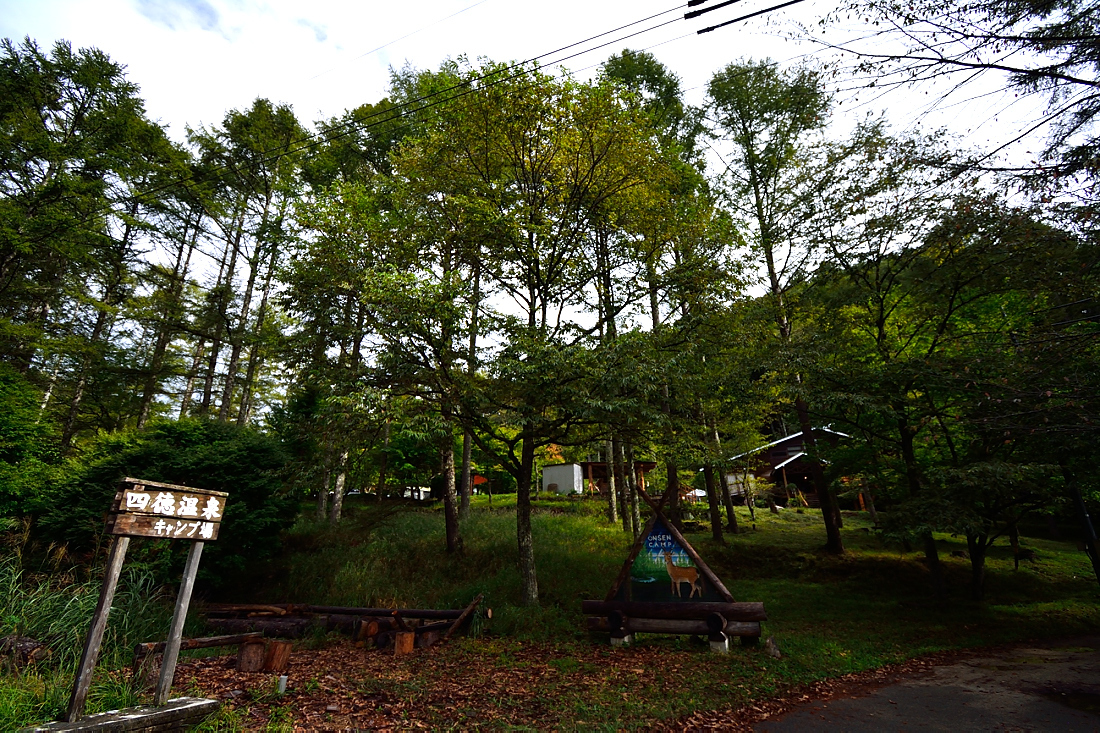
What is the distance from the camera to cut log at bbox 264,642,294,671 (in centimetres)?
690

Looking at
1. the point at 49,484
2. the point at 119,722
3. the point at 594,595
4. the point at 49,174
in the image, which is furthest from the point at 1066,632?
the point at 49,174

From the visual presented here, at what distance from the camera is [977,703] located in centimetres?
652

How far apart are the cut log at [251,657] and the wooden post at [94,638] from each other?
2468 millimetres

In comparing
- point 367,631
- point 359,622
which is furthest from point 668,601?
point 359,622

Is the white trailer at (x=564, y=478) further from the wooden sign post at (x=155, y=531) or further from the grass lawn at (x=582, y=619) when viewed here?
the wooden sign post at (x=155, y=531)

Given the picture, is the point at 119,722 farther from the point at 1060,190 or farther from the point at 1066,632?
the point at 1066,632

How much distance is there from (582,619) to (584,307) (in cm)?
764

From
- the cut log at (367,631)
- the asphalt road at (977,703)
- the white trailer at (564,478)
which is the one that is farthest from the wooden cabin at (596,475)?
the cut log at (367,631)

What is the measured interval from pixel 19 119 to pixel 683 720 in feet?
80.1

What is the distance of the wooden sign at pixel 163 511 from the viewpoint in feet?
15.7

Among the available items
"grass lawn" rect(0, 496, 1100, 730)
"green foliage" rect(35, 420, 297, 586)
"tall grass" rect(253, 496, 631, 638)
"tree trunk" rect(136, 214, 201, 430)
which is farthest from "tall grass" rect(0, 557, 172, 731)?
"tree trunk" rect(136, 214, 201, 430)

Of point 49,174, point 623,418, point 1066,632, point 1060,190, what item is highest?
point 49,174

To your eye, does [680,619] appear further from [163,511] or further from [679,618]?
[163,511]

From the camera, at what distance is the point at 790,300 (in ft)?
49.0
